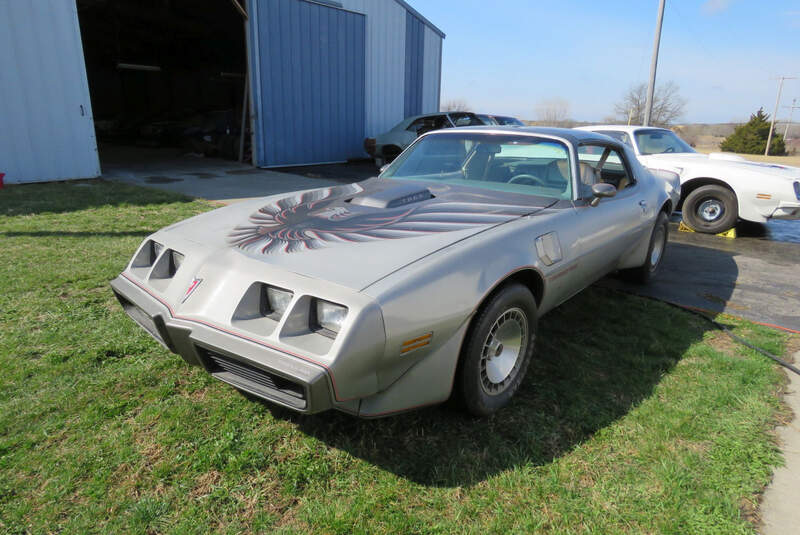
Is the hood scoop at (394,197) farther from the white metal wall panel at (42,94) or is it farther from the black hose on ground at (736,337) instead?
the white metal wall panel at (42,94)

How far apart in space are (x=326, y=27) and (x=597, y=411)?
12763 mm

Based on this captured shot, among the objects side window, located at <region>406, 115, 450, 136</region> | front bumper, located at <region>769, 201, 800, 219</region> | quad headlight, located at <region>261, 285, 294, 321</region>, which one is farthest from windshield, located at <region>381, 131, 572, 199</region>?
side window, located at <region>406, 115, 450, 136</region>

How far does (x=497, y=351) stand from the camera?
96.5 inches

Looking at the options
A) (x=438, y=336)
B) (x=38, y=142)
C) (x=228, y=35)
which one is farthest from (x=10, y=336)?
(x=228, y=35)

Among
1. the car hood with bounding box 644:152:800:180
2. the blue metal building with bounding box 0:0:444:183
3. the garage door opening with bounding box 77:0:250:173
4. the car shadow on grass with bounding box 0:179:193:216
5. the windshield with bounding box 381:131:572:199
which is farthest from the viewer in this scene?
the garage door opening with bounding box 77:0:250:173

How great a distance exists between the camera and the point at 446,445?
225 centimetres

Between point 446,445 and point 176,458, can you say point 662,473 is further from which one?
point 176,458

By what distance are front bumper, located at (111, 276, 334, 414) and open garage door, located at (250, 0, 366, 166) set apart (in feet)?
35.4

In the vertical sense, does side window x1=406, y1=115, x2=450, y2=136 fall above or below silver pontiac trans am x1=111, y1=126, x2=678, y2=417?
above

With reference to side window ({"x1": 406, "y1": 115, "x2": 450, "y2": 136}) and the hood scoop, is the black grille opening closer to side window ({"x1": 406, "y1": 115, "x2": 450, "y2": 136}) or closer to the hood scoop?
the hood scoop

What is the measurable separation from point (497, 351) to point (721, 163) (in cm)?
631

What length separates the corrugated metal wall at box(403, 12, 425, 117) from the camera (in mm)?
15336

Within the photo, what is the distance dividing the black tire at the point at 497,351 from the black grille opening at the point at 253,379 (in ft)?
2.51

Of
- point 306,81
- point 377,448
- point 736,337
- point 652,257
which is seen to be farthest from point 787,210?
point 306,81
